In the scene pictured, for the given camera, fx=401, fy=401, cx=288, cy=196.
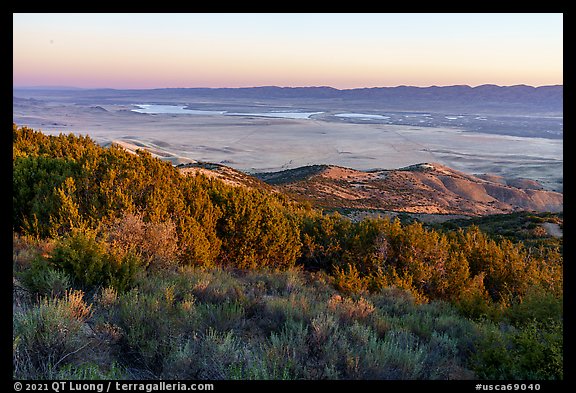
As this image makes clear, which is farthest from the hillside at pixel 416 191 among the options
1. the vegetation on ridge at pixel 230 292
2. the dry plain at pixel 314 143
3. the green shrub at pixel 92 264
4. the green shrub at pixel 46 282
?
the green shrub at pixel 46 282

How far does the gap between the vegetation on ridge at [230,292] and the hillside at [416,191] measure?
32.4 m

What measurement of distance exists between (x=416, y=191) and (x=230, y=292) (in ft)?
185

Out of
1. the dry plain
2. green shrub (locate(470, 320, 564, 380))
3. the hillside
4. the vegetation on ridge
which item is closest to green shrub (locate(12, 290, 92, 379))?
the vegetation on ridge

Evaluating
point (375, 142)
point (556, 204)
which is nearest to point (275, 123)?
point (375, 142)

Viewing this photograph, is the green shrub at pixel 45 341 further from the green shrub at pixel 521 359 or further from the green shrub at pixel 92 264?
the green shrub at pixel 521 359

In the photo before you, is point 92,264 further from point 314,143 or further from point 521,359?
point 314,143

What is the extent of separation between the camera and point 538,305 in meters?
5.80

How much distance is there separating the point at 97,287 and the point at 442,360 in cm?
398

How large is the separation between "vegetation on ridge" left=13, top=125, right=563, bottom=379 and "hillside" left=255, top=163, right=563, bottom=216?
32360mm

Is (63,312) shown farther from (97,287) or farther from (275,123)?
(275,123)

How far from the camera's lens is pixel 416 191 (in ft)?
191

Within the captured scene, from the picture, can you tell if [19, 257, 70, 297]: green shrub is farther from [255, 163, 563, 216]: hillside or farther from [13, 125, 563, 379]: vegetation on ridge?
[255, 163, 563, 216]: hillside

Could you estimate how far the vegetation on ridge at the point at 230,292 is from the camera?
3418mm

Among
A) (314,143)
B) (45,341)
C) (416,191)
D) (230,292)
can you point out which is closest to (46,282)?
(45,341)
